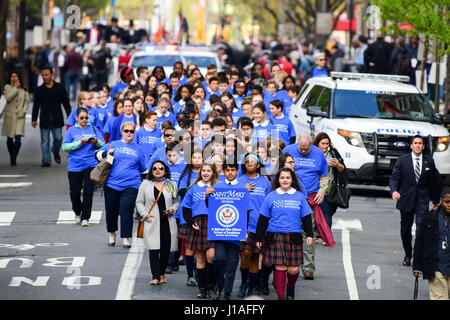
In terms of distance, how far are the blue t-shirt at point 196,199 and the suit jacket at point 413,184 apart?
3.52 m

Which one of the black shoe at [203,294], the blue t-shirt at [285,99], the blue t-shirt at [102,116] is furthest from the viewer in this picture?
the blue t-shirt at [285,99]

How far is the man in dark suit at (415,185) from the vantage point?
14492mm

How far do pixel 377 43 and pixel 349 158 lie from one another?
12.6 metres

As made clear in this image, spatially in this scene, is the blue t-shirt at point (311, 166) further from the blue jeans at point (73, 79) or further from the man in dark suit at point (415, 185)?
the blue jeans at point (73, 79)

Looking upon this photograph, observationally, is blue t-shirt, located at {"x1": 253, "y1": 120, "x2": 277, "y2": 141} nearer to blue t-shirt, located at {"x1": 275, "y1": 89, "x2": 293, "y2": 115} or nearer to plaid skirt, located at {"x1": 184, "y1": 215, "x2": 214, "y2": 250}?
plaid skirt, located at {"x1": 184, "y1": 215, "x2": 214, "y2": 250}

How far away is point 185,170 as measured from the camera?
41.2 ft

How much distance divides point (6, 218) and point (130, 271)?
4641mm

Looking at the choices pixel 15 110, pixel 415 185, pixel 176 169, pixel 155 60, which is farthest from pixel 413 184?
pixel 155 60

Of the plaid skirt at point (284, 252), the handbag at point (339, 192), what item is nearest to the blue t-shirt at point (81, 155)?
the handbag at point (339, 192)

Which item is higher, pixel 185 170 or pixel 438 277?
pixel 185 170

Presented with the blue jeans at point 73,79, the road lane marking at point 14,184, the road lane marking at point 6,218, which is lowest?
the road lane marking at point 14,184

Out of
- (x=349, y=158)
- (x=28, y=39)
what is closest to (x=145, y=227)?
(x=349, y=158)

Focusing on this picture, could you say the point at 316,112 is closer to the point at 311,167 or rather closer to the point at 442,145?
the point at 442,145
